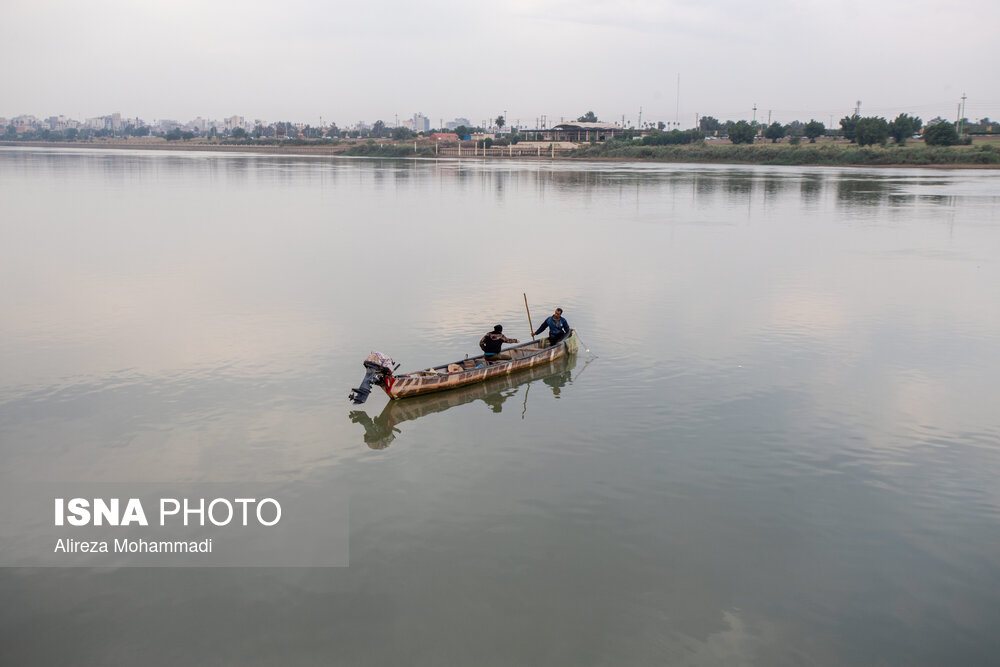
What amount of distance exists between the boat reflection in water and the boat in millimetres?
173

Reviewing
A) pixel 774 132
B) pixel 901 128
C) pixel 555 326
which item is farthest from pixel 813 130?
pixel 555 326

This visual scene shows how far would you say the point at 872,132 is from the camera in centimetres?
14062

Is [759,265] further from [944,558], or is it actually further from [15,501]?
[15,501]

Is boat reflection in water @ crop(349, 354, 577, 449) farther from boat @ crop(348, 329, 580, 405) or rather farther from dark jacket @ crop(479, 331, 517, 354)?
dark jacket @ crop(479, 331, 517, 354)

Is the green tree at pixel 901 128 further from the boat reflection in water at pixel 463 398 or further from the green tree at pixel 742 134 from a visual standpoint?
the boat reflection in water at pixel 463 398

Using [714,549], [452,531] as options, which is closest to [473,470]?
[452,531]

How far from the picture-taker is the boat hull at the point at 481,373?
19000mm

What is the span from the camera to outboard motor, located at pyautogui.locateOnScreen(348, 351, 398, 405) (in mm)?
18391

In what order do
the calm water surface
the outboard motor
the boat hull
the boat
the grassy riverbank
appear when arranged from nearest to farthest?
the calm water surface → the outboard motor → the boat → the boat hull → the grassy riverbank

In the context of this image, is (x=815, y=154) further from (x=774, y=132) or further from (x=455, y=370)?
(x=455, y=370)

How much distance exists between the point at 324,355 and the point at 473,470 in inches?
346

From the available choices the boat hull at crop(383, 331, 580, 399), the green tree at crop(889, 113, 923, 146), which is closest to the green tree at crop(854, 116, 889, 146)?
the green tree at crop(889, 113, 923, 146)

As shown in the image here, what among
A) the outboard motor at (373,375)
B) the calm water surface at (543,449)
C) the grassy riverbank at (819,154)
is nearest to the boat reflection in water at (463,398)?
the calm water surface at (543,449)

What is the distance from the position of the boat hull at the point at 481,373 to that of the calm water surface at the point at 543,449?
1.16ft
